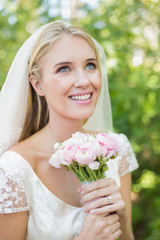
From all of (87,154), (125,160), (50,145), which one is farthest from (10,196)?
(125,160)

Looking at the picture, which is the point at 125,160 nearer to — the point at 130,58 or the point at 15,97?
the point at 15,97

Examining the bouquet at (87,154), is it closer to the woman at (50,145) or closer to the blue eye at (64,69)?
the woman at (50,145)

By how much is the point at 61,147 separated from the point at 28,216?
0.70 m

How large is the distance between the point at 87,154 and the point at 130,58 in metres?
3.16

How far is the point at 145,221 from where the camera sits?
4.96m

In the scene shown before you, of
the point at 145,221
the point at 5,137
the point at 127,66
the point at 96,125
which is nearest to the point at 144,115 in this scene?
the point at 127,66

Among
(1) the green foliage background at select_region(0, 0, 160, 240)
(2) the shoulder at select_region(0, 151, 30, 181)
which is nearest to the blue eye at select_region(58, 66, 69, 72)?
(2) the shoulder at select_region(0, 151, 30, 181)

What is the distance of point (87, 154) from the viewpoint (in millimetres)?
1773

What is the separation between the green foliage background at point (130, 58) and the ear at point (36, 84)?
153 centimetres

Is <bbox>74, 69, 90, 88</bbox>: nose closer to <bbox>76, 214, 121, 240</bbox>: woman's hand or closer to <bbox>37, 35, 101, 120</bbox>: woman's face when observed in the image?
<bbox>37, 35, 101, 120</bbox>: woman's face

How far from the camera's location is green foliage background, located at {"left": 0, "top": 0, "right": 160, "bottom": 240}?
4.03 m

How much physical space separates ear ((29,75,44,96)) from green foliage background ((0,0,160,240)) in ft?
5.01

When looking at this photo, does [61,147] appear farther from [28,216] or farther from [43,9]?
[43,9]

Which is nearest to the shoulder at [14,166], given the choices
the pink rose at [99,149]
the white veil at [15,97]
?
the white veil at [15,97]
